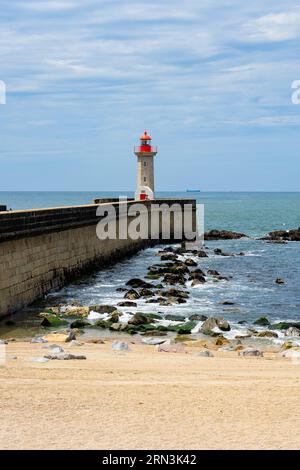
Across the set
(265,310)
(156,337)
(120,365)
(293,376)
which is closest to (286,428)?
(293,376)

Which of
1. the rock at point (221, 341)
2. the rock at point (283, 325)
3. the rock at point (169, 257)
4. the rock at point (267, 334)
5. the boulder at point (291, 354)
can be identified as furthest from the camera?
the rock at point (169, 257)

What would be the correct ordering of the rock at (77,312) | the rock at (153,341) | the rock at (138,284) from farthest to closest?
1. the rock at (138,284)
2. the rock at (77,312)
3. the rock at (153,341)

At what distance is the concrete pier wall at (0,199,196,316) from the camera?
19344mm

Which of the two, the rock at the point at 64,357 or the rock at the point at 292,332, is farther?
the rock at the point at 292,332

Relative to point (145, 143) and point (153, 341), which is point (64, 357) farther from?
point (145, 143)

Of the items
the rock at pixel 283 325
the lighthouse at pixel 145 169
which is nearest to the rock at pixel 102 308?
the rock at pixel 283 325

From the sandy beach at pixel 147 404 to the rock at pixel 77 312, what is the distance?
282 inches

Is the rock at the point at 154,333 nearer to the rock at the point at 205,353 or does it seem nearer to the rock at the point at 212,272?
the rock at the point at 205,353

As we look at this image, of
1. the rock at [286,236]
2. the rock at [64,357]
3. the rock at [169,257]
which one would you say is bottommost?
the rock at [286,236]

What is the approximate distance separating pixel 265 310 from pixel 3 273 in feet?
25.9

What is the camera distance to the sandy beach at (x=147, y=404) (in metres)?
7.75

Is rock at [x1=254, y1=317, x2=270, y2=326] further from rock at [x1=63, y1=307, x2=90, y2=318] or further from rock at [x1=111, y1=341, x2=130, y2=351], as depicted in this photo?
rock at [x1=111, y1=341, x2=130, y2=351]

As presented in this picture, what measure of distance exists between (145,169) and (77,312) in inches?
1183

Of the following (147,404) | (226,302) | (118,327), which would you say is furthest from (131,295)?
(147,404)
